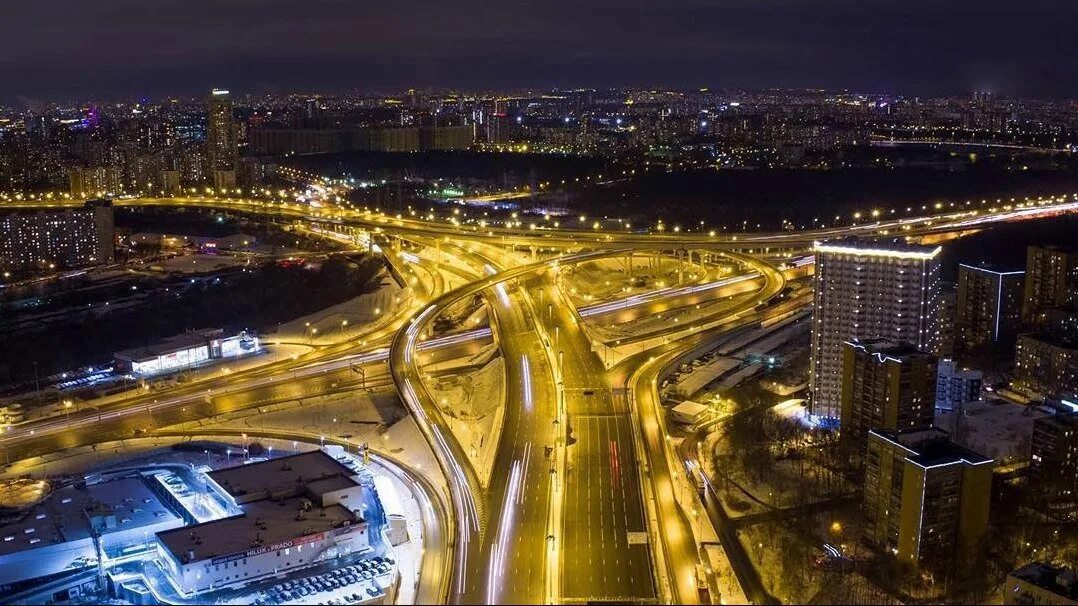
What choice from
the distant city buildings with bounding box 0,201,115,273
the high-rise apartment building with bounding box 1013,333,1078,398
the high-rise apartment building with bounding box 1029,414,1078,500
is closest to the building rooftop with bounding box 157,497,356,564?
the high-rise apartment building with bounding box 1029,414,1078,500

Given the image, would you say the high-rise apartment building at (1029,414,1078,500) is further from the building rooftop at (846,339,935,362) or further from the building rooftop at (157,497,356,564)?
the building rooftop at (157,497,356,564)

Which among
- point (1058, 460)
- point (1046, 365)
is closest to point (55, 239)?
point (1046, 365)

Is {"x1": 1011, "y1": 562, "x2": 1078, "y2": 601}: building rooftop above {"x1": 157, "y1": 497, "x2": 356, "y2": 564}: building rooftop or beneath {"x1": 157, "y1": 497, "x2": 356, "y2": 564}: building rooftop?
above

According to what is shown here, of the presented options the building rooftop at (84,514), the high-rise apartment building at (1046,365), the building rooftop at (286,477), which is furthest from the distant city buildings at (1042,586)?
the building rooftop at (84,514)

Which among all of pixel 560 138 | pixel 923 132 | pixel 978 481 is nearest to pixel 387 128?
pixel 560 138

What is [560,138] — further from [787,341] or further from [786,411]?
[786,411]

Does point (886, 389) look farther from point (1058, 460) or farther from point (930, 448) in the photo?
point (930, 448)

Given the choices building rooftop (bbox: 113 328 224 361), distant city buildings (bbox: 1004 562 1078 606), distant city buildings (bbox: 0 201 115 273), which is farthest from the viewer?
distant city buildings (bbox: 0 201 115 273)

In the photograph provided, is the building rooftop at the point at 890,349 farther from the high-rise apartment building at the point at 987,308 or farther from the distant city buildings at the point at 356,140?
the distant city buildings at the point at 356,140
